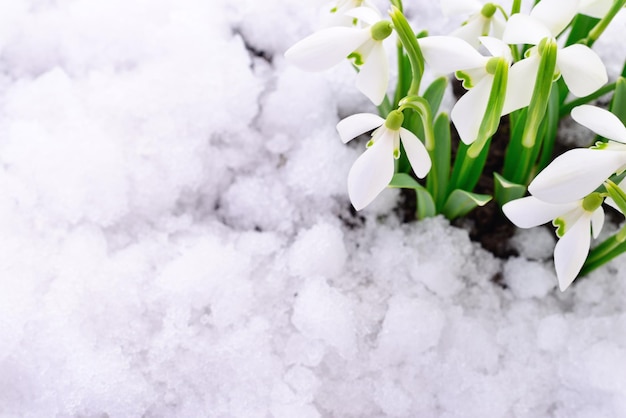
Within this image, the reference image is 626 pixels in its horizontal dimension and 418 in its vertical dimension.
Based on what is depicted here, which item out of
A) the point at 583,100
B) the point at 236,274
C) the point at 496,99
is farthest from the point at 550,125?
the point at 236,274

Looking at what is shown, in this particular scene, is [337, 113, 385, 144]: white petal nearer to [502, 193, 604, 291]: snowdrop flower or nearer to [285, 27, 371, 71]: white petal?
[285, 27, 371, 71]: white petal

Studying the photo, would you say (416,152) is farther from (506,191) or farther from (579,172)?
(506,191)

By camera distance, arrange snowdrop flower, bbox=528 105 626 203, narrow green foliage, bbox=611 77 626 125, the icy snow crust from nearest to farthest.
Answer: snowdrop flower, bbox=528 105 626 203, narrow green foliage, bbox=611 77 626 125, the icy snow crust

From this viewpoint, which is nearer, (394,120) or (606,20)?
(394,120)

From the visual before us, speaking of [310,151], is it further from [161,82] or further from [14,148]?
[14,148]

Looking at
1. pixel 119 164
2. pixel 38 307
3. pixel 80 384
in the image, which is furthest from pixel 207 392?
pixel 119 164

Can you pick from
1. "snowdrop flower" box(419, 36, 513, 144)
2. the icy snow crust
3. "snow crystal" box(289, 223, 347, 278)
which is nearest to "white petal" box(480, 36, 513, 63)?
"snowdrop flower" box(419, 36, 513, 144)
